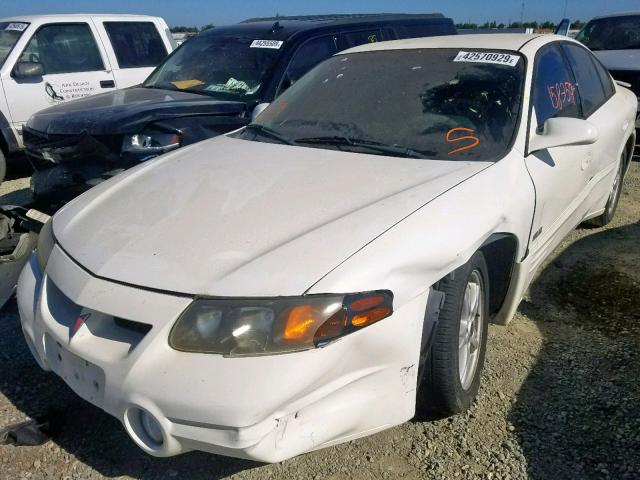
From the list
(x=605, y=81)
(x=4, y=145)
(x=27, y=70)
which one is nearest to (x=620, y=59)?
(x=605, y=81)

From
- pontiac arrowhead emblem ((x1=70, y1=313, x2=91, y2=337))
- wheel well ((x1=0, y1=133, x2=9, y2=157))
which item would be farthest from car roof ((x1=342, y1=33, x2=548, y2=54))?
wheel well ((x1=0, y1=133, x2=9, y2=157))

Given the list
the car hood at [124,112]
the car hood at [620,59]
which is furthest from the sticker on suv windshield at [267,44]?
the car hood at [620,59]

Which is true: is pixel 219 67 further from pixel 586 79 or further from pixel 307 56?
pixel 586 79

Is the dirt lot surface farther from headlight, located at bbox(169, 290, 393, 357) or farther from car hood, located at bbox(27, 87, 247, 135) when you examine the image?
car hood, located at bbox(27, 87, 247, 135)

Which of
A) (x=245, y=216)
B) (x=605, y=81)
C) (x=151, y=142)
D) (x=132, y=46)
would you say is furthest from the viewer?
(x=132, y=46)

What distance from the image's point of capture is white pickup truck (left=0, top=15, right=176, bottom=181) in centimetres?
657

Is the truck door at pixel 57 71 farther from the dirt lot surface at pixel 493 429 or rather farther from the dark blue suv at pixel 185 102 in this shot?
the dirt lot surface at pixel 493 429

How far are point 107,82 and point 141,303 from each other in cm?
590

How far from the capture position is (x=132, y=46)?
7520 mm

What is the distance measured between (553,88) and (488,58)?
0.45 m

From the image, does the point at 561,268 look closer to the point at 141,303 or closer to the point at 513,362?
the point at 513,362

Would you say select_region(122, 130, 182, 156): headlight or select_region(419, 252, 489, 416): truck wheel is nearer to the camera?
select_region(419, 252, 489, 416): truck wheel

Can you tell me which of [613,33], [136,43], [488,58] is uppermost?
[488,58]

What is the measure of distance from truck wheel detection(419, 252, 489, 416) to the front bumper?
219mm
